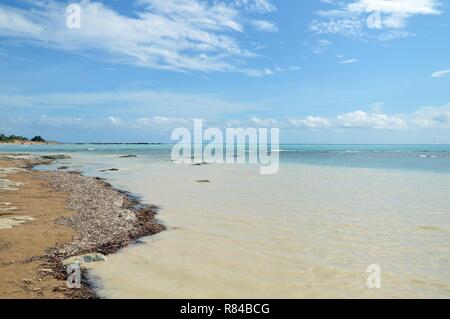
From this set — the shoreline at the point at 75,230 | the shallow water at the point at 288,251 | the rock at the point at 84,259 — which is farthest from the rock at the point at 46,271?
the shallow water at the point at 288,251

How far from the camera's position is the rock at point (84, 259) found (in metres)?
9.90

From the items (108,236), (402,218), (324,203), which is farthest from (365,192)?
(108,236)

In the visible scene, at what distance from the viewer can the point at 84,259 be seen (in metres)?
10.2

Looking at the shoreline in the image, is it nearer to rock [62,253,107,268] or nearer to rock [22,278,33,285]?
rock [22,278,33,285]

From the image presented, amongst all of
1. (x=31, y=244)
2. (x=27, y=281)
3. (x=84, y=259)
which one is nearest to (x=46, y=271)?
(x=27, y=281)

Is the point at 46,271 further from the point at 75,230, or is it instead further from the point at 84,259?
the point at 75,230

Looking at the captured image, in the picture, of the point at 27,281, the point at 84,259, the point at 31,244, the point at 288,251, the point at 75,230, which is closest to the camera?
the point at 27,281

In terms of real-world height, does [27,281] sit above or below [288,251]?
above

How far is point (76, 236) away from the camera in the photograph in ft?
41.2

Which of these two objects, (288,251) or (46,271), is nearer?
(46,271)

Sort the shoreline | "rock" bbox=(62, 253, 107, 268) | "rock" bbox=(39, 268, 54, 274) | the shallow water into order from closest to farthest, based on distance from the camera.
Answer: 1. the shoreline
2. the shallow water
3. "rock" bbox=(39, 268, 54, 274)
4. "rock" bbox=(62, 253, 107, 268)

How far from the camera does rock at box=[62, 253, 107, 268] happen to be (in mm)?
9904

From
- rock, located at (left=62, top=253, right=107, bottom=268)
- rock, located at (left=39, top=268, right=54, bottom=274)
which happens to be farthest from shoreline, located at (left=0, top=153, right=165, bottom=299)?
rock, located at (left=62, top=253, right=107, bottom=268)

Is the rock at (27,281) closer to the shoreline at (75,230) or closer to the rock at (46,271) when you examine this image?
the shoreline at (75,230)
